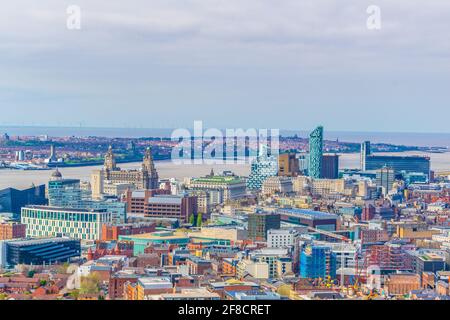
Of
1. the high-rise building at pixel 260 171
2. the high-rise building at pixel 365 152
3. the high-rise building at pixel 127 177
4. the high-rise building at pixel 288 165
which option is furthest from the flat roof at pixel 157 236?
the high-rise building at pixel 365 152

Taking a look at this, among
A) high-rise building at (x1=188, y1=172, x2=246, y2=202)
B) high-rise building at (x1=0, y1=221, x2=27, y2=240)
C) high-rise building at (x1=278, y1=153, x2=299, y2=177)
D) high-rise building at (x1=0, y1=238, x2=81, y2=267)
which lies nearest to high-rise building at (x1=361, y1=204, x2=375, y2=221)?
high-rise building at (x1=188, y1=172, x2=246, y2=202)

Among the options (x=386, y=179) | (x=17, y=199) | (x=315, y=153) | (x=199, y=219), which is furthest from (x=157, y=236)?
(x=315, y=153)

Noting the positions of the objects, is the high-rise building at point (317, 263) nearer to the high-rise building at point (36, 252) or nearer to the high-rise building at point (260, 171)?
the high-rise building at point (36, 252)

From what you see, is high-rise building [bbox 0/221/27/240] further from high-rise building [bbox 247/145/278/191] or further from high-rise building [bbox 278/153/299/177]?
high-rise building [bbox 278/153/299/177]

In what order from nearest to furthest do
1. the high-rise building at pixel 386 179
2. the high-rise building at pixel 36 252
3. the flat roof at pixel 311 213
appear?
1. the high-rise building at pixel 36 252
2. the flat roof at pixel 311 213
3. the high-rise building at pixel 386 179

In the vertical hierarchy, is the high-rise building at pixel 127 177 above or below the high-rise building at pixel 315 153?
below

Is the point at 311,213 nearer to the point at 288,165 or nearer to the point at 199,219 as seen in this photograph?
the point at 199,219

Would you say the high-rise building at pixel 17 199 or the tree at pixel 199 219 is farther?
the high-rise building at pixel 17 199
